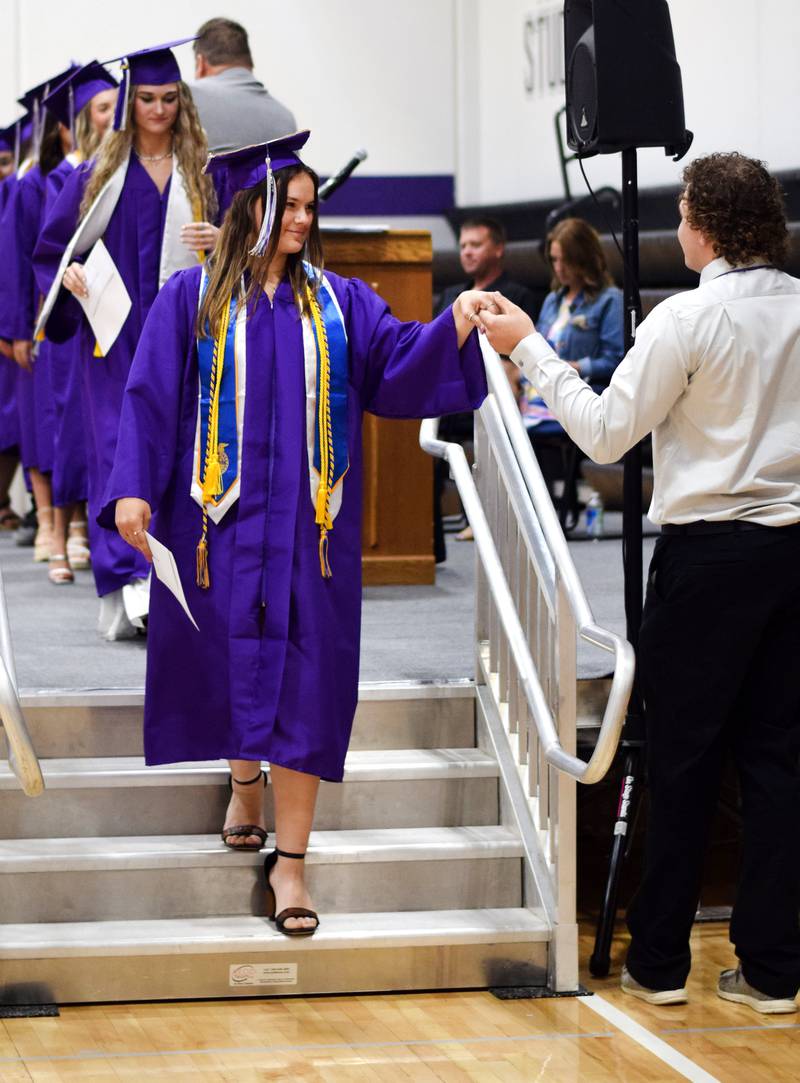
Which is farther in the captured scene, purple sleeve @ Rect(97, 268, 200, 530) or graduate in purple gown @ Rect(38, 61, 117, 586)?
graduate in purple gown @ Rect(38, 61, 117, 586)

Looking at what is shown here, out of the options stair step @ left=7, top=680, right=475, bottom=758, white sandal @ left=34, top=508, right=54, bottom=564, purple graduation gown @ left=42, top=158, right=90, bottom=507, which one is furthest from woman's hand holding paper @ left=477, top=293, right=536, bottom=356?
white sandal @ left=34, top=508, right=54, bottom=564

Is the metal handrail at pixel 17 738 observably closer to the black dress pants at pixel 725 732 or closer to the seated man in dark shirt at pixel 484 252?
the black dress pants at pixel 725 732

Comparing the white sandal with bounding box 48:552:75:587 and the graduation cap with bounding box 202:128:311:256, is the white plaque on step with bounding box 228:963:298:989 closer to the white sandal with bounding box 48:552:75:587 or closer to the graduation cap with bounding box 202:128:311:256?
the graduation cap with bounding box 202:128:311:256

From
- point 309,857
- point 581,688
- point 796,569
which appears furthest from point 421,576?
point 796,569

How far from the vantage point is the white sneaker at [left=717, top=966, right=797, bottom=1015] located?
3500 mm

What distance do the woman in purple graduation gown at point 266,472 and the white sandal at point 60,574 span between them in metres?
2.43

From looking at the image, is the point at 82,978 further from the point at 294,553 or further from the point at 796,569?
the point at 796,569

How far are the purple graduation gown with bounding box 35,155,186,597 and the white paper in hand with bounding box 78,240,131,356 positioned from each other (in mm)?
27

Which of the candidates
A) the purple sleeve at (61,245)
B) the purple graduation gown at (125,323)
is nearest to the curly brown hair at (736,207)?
the purple graduation gown at (125,323)

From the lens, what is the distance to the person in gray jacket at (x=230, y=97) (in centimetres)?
490

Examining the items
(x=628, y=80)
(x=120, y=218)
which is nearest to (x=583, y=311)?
(x=120, y=218)

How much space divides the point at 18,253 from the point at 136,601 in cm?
179

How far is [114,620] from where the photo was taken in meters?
4.82

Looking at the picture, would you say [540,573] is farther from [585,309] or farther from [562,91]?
[562,91]
